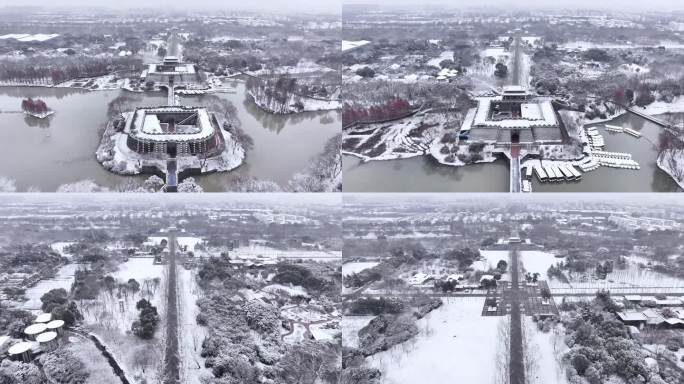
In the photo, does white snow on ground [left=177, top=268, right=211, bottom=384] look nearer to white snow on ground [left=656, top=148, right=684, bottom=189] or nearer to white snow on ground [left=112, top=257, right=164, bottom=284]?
white snow on ground [left=112, top=257, right=164, bottom=284]

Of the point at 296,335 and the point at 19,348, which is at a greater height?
the point at 19,348

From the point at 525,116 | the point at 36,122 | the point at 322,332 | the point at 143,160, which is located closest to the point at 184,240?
the point at 143,160

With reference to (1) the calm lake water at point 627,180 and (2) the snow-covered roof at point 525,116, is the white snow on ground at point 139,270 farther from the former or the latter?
(1) the calm lake water at point 627,180

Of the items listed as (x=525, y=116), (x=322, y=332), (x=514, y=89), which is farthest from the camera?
(x=514, y=89)

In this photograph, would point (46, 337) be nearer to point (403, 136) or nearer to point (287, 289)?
point (287, 289)

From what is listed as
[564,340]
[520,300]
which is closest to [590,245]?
[520,300]

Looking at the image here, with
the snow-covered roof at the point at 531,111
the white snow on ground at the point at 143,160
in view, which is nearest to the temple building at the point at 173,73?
the white snow on ground at the point at 143,160

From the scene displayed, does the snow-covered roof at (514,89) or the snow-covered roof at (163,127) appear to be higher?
the snow-covered roof at (514,89)
